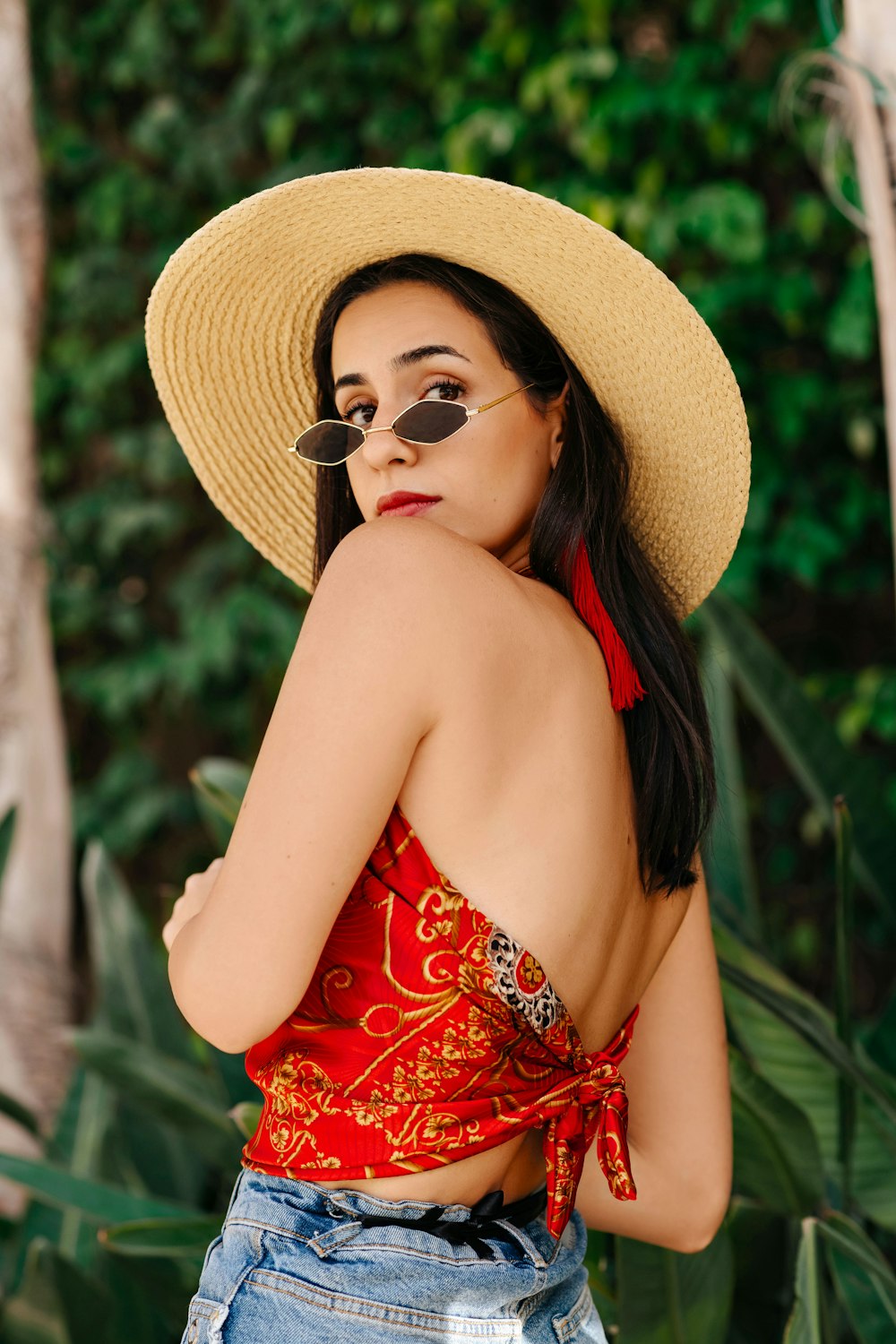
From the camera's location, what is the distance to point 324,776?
873mm

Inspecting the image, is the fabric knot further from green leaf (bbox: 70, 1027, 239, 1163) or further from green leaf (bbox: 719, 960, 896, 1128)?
green leaf (bbox: 70, 1027, 239, 1163)

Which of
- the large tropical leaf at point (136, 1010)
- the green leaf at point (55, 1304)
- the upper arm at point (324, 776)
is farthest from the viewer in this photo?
the large tropical leaf at point (136, 1010)

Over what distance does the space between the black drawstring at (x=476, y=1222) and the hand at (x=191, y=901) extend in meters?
0.27

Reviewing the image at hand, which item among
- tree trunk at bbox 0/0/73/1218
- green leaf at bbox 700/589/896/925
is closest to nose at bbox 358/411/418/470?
green leaf at bbox 700/589/896/925

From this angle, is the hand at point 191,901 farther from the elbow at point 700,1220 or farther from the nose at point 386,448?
the elbow at point 700,1220

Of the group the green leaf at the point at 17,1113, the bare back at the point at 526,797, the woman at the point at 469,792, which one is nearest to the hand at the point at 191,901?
the woman at the point at 469,792

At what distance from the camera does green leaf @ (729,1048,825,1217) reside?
1.38 m

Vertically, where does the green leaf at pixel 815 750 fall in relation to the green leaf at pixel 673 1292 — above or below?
above

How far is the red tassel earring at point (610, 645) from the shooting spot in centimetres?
102

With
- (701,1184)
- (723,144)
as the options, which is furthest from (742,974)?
(723,144)

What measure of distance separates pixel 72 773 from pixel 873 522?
7.64ft

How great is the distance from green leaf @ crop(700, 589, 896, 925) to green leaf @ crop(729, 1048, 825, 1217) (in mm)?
585

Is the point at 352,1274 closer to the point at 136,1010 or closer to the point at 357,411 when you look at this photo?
the point at 357,411

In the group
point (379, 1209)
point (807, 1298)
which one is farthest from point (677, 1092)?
point (379, 1209)
